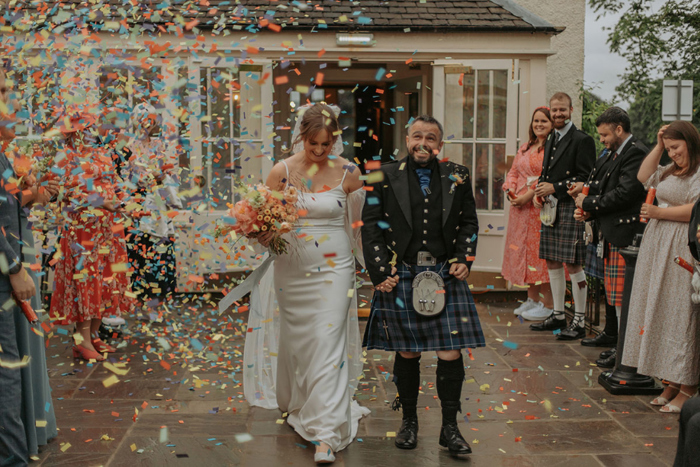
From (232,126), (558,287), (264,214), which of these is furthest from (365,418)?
(232,126)

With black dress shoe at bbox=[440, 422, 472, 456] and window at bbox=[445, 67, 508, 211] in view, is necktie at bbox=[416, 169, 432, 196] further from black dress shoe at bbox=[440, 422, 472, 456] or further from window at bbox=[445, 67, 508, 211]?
window at bbox=[445, 67, 508, 211]

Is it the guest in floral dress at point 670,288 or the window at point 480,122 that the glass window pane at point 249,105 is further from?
the guest in floral dress at point 670,288

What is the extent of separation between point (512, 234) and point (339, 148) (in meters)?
3.92

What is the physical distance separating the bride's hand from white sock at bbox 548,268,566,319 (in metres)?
4.44

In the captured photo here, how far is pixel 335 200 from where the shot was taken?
5.06m

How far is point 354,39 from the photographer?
31.6 feet

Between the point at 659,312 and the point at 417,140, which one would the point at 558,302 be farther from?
the point at 417,140

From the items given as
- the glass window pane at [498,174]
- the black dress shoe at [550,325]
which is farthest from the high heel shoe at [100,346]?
the glass window pane at [498,174]

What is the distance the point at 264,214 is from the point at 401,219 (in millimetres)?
886

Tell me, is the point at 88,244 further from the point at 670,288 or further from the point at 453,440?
the point at 670,288

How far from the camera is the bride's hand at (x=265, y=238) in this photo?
475cm

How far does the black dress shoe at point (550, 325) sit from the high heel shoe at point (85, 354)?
15.1 ft

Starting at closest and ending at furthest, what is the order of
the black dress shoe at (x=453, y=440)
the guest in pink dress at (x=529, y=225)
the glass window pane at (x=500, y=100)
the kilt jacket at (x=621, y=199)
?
the black dress shoe at (x=453, y=440) → the kilt jacket at (x=621, y=199) → the guest in pink dress at (x=529, y=225) → the glass window pane at (x=500, y=100)

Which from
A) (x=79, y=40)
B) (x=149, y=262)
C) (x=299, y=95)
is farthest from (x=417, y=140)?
(x=299, y=95)
